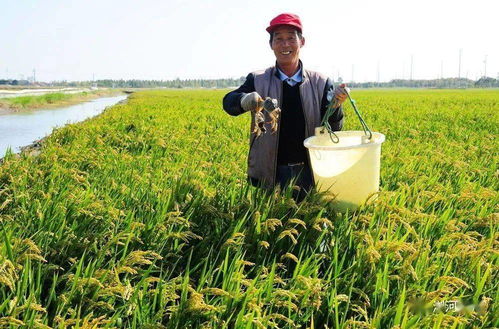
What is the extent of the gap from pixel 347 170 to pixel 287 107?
623 mm

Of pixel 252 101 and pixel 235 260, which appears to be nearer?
pixel 235 260

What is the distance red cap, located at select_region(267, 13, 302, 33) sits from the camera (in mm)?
2717

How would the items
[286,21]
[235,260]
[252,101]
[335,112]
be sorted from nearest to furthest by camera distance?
[235,260] → [252,101] → [286,21] → [335,112]

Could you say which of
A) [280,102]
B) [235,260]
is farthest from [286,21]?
[235,260]

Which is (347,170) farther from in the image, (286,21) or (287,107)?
(286,21)

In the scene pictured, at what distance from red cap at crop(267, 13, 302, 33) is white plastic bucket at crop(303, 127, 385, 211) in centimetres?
60

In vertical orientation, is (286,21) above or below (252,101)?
above

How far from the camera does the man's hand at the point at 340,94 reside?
254 cm

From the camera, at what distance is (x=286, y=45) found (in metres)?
2.80

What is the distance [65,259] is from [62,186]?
1241mm

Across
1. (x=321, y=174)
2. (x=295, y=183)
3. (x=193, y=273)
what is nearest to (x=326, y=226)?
(x=321, y=174)

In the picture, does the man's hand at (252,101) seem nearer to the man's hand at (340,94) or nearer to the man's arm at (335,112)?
the man's hand at (340,94)

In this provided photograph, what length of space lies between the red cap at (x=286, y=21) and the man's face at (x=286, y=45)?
35 millimetres

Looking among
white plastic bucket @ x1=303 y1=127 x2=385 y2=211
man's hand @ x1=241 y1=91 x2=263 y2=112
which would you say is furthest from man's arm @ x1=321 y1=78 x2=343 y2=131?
man's hand @ x1=241 y1=91 x2=263 y2=112
